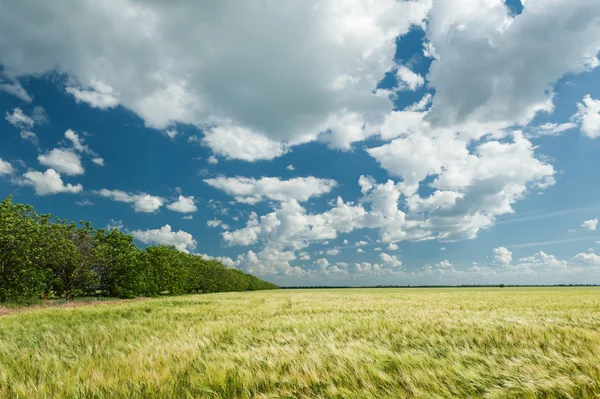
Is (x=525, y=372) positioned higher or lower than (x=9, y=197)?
lower

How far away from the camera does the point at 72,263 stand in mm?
35344

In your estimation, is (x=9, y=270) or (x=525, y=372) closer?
(x=525, y=372)

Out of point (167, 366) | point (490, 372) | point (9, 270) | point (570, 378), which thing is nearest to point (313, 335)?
point (167, 366)

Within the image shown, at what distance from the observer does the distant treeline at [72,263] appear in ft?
87.5

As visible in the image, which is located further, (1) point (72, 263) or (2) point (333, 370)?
(1) point (72, 263)

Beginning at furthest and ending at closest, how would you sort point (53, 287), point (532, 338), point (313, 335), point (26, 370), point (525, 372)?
Result: point (53, 287)
point (313, 335)
point (532, 338)
point (26, 370)
point (525, 372)

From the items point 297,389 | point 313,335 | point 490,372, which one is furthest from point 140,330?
point 490,372

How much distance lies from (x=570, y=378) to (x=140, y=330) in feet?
29.6

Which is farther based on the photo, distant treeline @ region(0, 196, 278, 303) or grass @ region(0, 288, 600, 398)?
distant treeline @ region(0, 196, 278, 303)

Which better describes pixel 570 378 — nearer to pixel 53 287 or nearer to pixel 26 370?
pixel 26 370

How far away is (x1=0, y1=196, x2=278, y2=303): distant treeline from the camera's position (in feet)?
87.5

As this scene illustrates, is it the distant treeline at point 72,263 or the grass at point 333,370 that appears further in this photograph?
the distant treeline at point 72,263

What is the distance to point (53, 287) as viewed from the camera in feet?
116

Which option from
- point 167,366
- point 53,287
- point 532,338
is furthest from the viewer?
point 53,287
